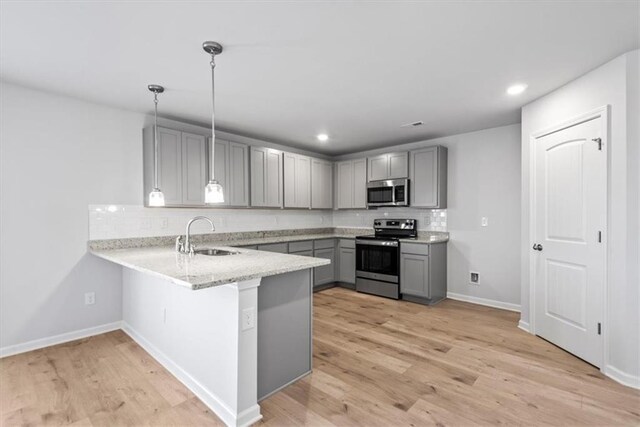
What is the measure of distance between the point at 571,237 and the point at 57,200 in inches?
191

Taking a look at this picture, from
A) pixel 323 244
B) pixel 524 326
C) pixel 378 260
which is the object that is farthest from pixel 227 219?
pixel 524 326

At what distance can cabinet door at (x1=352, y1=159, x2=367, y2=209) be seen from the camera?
210 inches

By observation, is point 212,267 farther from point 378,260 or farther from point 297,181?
point 297,181

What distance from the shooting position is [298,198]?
5.19m

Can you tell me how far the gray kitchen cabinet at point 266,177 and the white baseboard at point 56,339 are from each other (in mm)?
2215

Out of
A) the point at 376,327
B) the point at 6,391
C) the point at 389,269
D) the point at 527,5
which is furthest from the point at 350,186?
the point at 6,391

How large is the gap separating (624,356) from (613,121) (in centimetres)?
177

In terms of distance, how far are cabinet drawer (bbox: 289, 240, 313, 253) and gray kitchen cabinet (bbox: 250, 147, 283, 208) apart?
0.67m

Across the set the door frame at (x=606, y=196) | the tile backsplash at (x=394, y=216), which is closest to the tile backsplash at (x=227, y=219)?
the tile backsplash at (x=394, y=216)

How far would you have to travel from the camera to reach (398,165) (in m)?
4.87

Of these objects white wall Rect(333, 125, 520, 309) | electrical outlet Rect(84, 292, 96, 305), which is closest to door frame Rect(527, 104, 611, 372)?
white wall Rect(333, 125, 520, 309)

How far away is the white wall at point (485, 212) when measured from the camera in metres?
4.07

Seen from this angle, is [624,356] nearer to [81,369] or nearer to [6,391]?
[81,369]

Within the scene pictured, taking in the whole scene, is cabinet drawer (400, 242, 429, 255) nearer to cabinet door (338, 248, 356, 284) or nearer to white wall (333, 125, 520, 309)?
white wall (333, 125, 520, 309)
